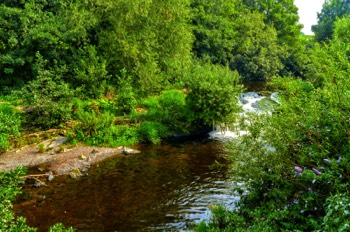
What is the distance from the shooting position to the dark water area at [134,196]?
39.0 feet

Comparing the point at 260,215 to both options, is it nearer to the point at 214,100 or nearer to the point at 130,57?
the point at 214,100

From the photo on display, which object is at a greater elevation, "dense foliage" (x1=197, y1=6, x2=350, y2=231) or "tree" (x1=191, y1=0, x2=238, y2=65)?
"tree" (x1=191, y1=0, x2=238, y2=65)

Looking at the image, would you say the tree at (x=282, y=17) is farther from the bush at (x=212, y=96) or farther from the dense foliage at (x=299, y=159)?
the dense foliage at (x=299, y=159)

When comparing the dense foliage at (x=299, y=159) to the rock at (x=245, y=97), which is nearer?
the dense foliage at (x=299, y=159)

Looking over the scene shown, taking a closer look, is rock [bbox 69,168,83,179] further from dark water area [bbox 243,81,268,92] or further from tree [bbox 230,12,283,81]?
tree [bbox 230,12,283,81]

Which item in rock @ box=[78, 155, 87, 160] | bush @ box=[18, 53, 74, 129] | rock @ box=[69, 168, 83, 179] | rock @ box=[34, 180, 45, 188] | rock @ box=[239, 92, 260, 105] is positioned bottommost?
rock @ box=[69, 168, 83, 179]

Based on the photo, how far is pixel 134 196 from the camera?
1401cm

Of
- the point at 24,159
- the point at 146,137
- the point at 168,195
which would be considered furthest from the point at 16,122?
the point at 168,195

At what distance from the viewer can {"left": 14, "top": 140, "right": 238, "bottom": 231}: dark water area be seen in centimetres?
1188

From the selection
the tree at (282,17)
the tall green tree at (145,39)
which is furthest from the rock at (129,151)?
the tree at (282,17)

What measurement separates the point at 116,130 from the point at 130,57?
7.50 meters

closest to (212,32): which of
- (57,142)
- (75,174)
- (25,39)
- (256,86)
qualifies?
(256,86)

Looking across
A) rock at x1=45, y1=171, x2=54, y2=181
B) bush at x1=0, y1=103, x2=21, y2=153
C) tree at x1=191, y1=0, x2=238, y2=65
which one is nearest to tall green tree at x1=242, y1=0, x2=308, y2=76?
tree at x1=191, y1=0, x2=238, y2=65

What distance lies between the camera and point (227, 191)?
45.3 feet
